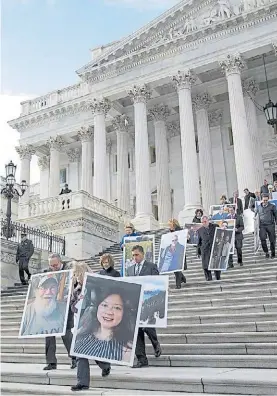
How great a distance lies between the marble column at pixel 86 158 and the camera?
108 feet

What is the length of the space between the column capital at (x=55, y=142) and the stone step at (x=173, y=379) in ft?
96.2

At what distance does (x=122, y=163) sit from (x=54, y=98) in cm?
923

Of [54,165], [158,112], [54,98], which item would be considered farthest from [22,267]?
[54,98]

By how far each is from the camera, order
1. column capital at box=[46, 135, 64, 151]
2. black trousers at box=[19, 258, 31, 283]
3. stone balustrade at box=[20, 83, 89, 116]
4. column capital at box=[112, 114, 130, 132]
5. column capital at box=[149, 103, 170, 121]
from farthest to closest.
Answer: column capital at box=[46, 135, 64, 151], stone balustrade at box=[20, 83, 89, 116], column capital at box=[112, 114, 130, 132], column capital at box=[149, 103, 170, 121], black trousers at box=[19, 258, 31, 283]

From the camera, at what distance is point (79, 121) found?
34719 millimetres

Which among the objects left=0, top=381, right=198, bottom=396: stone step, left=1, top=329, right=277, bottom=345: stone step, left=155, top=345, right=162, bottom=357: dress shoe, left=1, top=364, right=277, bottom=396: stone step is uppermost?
left=1, top=329, right=277, bottom=345: stone step

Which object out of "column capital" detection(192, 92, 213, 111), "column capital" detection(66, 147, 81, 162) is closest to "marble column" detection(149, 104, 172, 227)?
"column capital" detection(192, 92, 213, 111)

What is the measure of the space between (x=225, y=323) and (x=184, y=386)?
276 centimetres

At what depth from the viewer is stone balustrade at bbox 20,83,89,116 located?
116 ft

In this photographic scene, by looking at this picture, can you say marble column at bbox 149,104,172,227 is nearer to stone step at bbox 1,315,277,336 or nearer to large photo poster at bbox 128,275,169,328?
stone step at bbox 1,315,277,336

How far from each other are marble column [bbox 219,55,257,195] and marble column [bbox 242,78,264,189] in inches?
96.7

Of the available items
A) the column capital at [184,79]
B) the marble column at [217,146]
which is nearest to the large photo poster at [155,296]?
the column capital at [184,79]

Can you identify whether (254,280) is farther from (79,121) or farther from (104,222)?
(79,121)

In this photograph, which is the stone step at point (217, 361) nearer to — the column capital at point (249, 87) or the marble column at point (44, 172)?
the column capital at point (249, 87)
